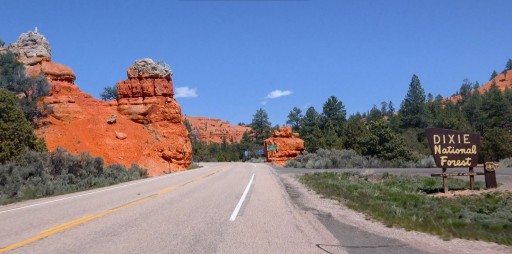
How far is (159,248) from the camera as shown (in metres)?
7.57

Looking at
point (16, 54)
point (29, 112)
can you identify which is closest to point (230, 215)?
point (29, 112)

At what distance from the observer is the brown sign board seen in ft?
65.1

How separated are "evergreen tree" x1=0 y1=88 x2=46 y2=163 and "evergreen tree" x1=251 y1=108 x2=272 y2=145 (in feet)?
345

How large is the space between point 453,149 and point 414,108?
86364mm

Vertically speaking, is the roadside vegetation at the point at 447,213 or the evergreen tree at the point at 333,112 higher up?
the evergreen tree at the point at 333,112

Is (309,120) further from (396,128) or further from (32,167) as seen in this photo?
(32,167)

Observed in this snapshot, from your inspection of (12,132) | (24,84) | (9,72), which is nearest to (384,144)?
(24,84)

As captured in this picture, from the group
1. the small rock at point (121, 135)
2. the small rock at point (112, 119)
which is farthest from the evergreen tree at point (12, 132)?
the small rock at point (112, 119)

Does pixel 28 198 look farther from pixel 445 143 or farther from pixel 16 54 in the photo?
pixel 16 54

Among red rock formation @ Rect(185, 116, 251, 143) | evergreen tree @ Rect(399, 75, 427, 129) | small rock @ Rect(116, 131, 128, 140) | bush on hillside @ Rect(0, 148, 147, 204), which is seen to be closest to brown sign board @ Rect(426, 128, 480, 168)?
bush on hillside @ Rect(0, 148, 147, 204)

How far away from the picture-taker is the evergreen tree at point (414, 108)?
99.5 meters

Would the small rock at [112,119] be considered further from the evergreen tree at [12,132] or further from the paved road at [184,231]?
the paved road at [184,231]

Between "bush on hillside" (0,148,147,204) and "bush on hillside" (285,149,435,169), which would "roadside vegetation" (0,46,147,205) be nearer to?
"bush on hillside" (0,148,147,204)

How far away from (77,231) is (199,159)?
11073 centimetres
